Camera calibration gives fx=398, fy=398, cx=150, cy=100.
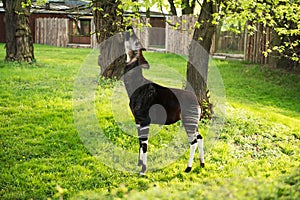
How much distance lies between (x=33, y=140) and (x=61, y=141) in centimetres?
52

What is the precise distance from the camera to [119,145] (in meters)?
7.52

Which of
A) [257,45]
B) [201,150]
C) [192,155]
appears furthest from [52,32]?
[192,155]

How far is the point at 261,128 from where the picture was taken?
9.30 meters

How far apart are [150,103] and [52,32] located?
27.9 metres

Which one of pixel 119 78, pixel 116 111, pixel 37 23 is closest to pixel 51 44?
pixel 37 23

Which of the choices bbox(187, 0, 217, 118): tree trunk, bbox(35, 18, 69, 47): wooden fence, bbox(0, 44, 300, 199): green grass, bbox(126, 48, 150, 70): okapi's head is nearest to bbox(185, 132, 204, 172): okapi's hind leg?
bbox(0, 44, 300, 199): green grass

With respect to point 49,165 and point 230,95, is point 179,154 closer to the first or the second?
point 49,165

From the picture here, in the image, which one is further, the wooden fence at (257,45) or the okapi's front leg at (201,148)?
the wooden fence at (257,45)

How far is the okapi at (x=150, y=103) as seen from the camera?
5.97 metres

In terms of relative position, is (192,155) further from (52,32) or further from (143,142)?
(52,32)

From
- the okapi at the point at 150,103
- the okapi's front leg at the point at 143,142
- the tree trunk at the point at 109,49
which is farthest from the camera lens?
the tree trunk at the point at 109,49

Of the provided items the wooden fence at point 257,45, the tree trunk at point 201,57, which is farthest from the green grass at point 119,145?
the wooden fence at point 257,45

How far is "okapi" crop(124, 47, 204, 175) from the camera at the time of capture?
5.97 meters

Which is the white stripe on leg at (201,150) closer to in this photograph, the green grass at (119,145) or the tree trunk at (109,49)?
the green grass at (119,145)
